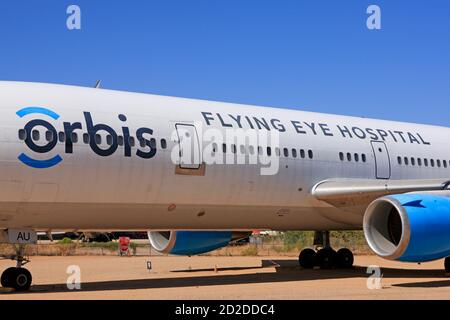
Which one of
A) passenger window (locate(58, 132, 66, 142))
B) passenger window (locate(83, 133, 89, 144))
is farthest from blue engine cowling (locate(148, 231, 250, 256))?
passenger window (locate(58, 132, 66, 142))

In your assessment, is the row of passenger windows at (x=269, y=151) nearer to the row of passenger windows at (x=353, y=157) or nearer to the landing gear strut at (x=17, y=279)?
the row of passenger windows at (x=353, y=157)

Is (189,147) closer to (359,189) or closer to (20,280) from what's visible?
(20,280)

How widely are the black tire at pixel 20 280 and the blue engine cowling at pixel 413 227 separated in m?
6.58

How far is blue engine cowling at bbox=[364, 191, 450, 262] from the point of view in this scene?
12.5 metres

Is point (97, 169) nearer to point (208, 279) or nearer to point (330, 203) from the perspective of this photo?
point (208, 279)

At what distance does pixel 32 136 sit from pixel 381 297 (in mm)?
6546

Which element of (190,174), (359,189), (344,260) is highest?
(190,174)

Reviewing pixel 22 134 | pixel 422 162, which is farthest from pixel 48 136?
pixel 422 162

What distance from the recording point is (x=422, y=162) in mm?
17891

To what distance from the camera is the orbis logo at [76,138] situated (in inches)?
463

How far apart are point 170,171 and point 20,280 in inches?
135

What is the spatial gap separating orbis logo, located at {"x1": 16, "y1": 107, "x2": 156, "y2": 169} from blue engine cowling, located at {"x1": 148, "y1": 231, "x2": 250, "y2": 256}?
185 inches

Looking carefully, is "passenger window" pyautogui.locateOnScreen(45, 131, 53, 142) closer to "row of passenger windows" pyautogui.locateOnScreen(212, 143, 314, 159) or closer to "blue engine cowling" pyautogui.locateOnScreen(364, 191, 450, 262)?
"row of passenger windows" pyautogui.locateOnScreen(212, 143, 314, 159)
